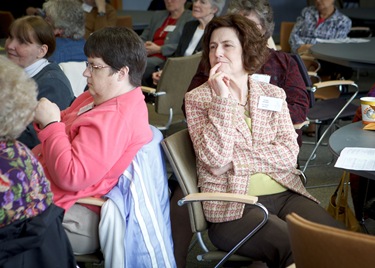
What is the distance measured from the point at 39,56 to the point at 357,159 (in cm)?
191

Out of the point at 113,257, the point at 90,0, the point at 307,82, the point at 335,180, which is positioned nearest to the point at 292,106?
the point at 307,82

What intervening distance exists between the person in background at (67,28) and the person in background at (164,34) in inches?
38.3

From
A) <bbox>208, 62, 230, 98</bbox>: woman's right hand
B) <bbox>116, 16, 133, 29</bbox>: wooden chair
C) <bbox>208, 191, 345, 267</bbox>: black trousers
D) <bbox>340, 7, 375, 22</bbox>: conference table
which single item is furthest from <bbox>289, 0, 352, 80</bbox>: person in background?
<bbox>208, 191, 345, 267</bbox>: black trousers

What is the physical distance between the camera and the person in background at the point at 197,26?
5465 millimetres

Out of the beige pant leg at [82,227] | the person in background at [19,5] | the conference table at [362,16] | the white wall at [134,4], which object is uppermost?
the beige pant leg at [82,227]

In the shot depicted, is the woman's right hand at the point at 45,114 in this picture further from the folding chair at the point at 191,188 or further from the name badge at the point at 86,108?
the folding chair at the point at 191,188

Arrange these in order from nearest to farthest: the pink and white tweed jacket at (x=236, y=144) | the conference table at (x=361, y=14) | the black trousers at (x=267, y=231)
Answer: the black trousers at (x=267, y=231) → the pink and white tweed jacket at (x=236, y=144) → the conference table at (x=361, y=14)

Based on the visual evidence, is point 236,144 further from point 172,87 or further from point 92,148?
point 172,87

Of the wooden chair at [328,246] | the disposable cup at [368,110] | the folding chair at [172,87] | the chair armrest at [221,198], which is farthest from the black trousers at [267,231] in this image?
the folding chair at [172,87]

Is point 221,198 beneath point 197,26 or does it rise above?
above

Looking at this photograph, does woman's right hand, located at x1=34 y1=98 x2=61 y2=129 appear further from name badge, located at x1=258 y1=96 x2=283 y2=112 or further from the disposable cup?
the disposable cup

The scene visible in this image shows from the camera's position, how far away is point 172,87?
4.53 meters

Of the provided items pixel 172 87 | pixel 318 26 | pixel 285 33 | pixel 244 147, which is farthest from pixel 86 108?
pixel 285 33

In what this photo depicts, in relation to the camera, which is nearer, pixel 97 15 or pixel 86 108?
pixel 86 108
